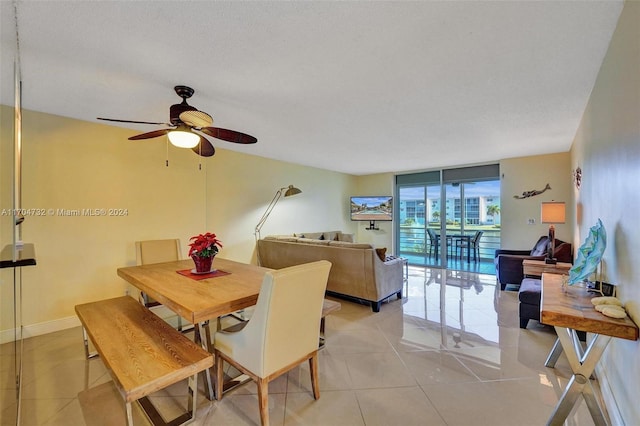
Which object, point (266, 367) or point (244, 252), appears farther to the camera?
point (244, 252)

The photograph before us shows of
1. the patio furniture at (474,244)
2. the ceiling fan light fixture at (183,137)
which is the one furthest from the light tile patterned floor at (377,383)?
the patio furniture at (474,244)

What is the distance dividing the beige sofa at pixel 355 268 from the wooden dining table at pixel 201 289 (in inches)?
56.9

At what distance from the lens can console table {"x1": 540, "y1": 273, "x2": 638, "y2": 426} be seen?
1.32m

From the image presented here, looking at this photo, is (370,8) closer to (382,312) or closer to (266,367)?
(266,367)

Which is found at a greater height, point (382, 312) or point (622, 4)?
point (622, 4)

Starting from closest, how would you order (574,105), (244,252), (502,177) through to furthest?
(574,105), (244,252), (502,177)

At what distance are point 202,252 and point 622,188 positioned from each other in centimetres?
297

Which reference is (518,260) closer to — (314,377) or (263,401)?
(314,377)

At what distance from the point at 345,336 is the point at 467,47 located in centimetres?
274

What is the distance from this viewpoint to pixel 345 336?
9.24 feet

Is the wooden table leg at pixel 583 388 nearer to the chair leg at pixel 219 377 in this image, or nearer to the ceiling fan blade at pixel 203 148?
the chair leg at pixel 219 377

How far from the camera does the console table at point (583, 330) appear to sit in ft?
4.33

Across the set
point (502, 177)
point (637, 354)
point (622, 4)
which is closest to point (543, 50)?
point (622, 4)

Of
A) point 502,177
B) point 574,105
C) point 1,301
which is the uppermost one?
point 574,105
